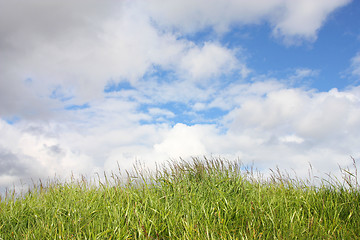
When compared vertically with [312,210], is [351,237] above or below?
below

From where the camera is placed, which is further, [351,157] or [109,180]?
[109,180]

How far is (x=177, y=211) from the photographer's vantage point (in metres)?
5.59

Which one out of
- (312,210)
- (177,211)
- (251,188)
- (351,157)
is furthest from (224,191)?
(351,157)

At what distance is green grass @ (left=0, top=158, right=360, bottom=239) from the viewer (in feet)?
16.1

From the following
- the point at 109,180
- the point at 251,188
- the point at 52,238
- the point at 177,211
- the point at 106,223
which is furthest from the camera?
the point at 109,180

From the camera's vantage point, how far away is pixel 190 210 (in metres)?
5.54

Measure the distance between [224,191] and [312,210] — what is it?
1856mm

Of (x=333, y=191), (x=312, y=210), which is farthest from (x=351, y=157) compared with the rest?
(x=312, y=210)

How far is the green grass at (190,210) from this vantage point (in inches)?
193

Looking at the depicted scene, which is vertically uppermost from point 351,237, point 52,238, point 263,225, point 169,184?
point 169,184

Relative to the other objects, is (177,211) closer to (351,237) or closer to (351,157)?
(351,237)

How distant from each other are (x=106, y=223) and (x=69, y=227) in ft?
2.18

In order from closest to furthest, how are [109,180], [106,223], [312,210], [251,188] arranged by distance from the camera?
[106,223] < [312,210] < [251,188] < [109,180]

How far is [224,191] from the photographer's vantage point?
626 centimetres
